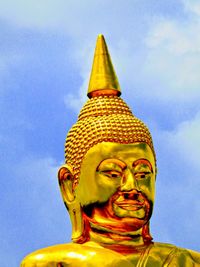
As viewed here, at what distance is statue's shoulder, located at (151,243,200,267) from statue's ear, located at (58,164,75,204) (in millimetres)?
1251

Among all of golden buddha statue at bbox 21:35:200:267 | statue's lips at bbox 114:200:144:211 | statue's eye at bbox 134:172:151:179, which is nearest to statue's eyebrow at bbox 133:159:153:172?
golden buddha statue at bbox 21:35:200:267

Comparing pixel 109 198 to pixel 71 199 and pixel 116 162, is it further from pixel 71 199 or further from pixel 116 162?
pixel 71 199

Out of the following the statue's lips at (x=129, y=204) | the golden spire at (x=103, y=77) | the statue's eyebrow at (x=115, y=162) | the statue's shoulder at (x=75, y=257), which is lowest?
the statue's shoulder at (x=75, y=257)

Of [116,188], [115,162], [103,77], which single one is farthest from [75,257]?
[103,77]

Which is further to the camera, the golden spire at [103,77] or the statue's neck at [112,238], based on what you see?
the golden spire at [103,77]

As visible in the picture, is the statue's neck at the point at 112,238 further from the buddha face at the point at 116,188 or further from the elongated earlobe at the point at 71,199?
the elongated earlobe at the point at 71,199

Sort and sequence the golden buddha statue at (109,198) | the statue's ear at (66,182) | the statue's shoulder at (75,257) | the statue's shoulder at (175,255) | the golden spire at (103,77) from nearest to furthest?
the statue's shoulder at (75,257) < the golden buddha statue at (109,198) < the statue's shoulder at (175,255) < the statue's ear at (66,182) < the golden spire at (103,77)

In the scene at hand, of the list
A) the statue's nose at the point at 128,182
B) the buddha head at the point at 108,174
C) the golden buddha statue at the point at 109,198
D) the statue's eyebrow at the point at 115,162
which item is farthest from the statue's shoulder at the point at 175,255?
the statue's eyebrow at the point at 115,162

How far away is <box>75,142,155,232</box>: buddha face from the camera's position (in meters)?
12.6

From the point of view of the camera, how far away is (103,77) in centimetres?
1348

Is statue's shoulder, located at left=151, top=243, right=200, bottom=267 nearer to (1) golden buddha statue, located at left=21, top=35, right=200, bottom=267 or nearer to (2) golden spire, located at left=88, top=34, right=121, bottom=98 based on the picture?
(1) golden buddha statue, located at left=21, top=35, right=200, bottom=267

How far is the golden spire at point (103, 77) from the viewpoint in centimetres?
1347

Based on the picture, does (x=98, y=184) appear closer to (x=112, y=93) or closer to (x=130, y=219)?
(x=130, y=219)

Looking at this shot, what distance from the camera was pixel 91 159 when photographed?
41.8 ft
